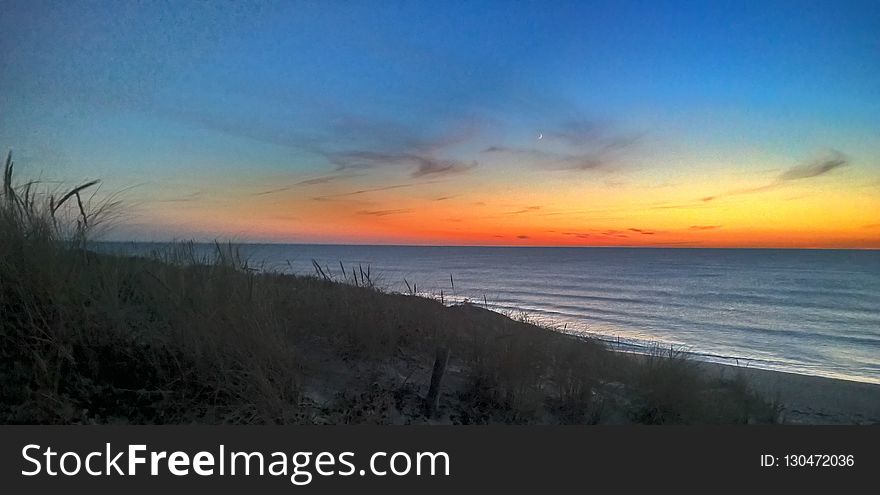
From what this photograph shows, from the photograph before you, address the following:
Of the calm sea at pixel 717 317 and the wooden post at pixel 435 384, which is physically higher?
the wooden post at pixel 435 384

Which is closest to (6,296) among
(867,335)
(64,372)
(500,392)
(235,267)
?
(64,372)

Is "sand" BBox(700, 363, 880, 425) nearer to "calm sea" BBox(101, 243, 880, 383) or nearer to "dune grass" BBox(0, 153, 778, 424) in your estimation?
"dune grass" BBox(0, 153, 778, 424)

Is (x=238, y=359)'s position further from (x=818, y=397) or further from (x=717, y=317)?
(x=717, y=317)

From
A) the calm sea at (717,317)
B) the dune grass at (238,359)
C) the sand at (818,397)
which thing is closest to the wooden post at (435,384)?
the dune grass at (238,359)

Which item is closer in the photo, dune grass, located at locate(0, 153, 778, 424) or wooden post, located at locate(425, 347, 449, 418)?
dune grass, located at locate(0, 153, 778, 424)

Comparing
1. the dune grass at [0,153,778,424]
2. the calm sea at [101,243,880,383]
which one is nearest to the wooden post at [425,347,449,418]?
the dune grass at [0,153,778,424]

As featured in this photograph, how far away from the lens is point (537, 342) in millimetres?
6961

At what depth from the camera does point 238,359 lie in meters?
4.39

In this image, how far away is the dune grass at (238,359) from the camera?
13.3 feet

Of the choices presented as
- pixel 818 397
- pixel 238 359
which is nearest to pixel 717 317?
pixel 818 397

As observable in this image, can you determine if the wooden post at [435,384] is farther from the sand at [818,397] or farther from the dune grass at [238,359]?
the sand at [818,397]

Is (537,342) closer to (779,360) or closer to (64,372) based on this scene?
(64,372)

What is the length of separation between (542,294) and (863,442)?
35296 mm

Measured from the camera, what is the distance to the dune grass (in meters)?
4.07
